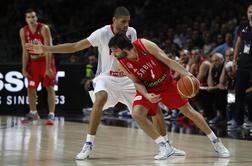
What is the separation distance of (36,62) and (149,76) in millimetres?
4485

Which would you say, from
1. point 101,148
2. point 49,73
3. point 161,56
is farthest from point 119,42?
point 49,73

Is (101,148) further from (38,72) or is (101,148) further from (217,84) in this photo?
(217,84)

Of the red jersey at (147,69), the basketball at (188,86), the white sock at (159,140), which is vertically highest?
the red jersey at (147,69)

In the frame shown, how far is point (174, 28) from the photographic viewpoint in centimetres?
1852

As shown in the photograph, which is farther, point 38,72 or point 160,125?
point 38,72

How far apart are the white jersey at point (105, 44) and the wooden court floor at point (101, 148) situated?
0.96m

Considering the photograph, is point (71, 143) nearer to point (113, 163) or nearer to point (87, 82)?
point (113, 163)

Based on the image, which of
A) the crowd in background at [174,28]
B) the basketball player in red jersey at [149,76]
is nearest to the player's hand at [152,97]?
the basketball player in red jersey at [149,76]

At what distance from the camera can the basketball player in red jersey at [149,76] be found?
7.48 m

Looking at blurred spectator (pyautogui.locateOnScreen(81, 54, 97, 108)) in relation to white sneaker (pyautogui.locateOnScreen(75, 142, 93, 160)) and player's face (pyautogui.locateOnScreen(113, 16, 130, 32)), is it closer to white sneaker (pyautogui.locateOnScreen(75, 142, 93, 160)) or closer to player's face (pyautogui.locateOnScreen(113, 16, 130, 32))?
player's face (pyautogui.locateOnScreen(113, 16, 130, 32))

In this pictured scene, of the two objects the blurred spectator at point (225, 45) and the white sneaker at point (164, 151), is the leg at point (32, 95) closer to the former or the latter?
the blurred spectator at point (225, 45)

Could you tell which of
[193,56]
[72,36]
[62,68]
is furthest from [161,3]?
[193,56]

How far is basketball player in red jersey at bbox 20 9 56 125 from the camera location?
11.6 meters

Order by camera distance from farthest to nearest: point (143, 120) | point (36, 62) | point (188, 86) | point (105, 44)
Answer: point (36, 62) < point (105, 44) < point (143, 120) < point (188, 86)
